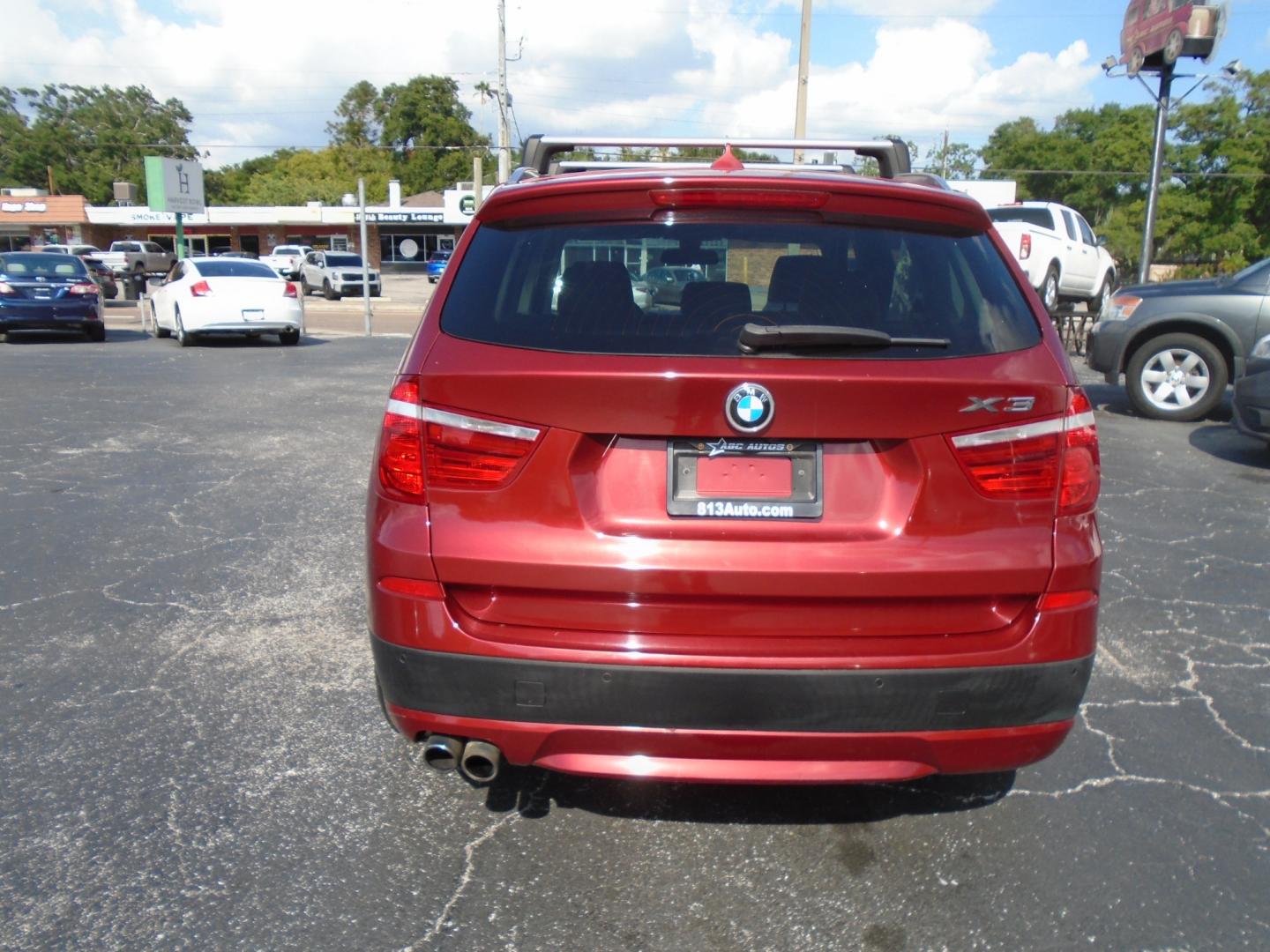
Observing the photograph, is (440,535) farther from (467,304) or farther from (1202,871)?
(1202,871)

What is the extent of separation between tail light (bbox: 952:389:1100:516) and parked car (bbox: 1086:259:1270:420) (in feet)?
Result: 27.8

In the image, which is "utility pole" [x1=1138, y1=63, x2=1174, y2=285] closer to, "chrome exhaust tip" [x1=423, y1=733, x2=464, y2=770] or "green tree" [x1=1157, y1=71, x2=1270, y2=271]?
"chrome exhaust tip" [x1=423, y1=733, x2=464, y2=770]

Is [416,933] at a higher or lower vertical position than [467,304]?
lower

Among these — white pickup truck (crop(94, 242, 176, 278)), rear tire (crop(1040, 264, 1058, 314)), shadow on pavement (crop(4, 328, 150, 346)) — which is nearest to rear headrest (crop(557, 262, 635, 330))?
rear tire (crop(1040, 264, 1058, 314))

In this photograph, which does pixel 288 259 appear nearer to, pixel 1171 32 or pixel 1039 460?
pixel 1171 32

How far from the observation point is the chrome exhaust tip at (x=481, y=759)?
261 cm

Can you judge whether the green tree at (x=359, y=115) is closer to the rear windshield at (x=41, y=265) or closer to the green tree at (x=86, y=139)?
the green tree at (x=86, y=139)

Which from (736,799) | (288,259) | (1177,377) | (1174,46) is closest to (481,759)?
(736,799)

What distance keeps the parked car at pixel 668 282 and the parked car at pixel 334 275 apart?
3848cm

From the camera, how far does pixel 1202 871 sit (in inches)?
113

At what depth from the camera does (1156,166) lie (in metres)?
17.6

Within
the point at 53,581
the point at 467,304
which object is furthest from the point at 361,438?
the point at 467,304

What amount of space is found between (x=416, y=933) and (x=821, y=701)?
1.16 meters

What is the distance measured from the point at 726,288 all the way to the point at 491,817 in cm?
170
